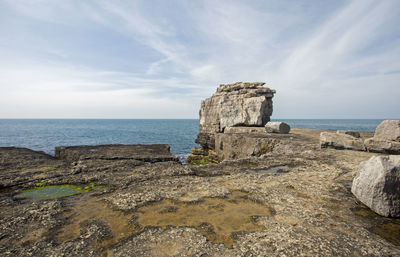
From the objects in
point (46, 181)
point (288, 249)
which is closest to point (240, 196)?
point (288, 249)

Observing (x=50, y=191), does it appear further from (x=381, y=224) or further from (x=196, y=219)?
(x=381, y=224)

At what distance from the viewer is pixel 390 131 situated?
9141mm

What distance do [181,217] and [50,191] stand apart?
409cm

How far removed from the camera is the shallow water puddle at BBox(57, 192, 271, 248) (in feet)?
10.5

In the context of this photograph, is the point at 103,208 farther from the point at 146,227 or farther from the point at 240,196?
the point at 240,196

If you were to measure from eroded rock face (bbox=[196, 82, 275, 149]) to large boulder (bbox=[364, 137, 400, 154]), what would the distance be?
1248 centimetres

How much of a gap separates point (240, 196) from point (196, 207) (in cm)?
116

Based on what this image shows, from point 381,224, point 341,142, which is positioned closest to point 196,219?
point 381,224

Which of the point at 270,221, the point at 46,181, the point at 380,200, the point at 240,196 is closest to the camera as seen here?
the point at 270,221

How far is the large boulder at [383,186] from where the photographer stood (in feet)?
12.1

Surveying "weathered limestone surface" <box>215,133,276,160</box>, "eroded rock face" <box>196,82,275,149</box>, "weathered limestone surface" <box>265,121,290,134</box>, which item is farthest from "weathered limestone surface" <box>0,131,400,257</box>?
Result: "eroded rock face" <box>196,82,275,149</box>

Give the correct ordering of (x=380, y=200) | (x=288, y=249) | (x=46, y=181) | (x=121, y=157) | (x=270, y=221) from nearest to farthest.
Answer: (x=288, y=249), (x=270, y=221), (x=380, y=200), (x=46, y=181), (x=121, y=157)

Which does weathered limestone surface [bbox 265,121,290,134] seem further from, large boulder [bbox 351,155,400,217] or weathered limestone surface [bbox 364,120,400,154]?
large boulder [bbox 351,155,400,217]

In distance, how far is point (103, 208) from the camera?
13.4 ft
